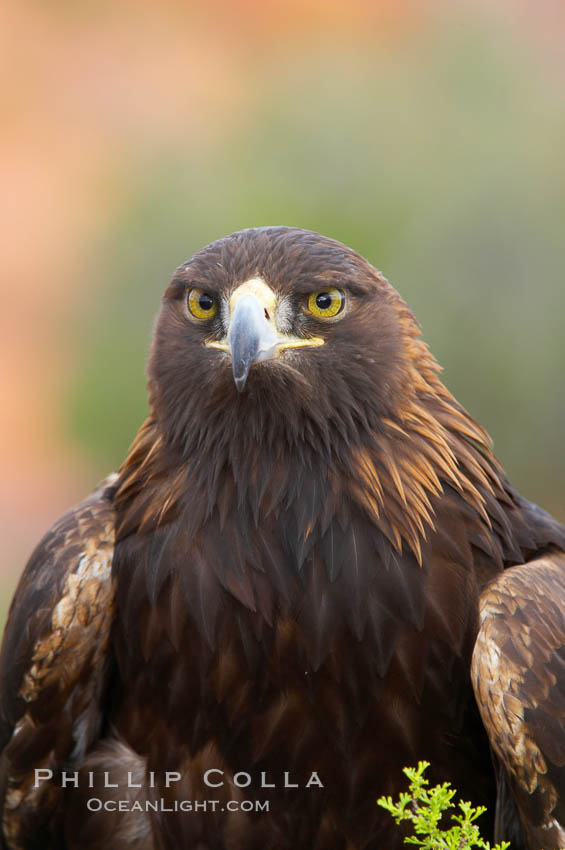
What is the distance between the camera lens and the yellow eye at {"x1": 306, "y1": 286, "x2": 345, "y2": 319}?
4.11m

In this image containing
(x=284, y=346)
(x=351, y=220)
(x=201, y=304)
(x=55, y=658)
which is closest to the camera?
(x=284, y=346)

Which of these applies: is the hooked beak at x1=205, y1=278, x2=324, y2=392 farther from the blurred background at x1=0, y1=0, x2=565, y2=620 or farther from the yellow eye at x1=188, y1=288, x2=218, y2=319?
the blurred background at x1=0, y1=0, x2=565, y2=620

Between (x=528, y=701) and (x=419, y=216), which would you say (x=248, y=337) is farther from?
(x=419, y=216)

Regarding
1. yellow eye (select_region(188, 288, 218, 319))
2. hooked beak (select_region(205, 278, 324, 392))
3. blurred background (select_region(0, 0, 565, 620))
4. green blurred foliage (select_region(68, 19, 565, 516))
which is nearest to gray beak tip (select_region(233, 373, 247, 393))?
hooked beak (select_region(205, 278, 324, 392))

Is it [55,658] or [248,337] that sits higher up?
[248,337]

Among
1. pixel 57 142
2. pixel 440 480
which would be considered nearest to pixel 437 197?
pixel 440 480

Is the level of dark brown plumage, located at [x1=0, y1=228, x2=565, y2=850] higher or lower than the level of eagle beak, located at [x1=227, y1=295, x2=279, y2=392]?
lower

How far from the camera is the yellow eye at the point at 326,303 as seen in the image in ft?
13.5

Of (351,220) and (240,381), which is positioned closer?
(240,381)

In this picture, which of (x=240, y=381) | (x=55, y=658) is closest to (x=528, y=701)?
(x=240, y=381)

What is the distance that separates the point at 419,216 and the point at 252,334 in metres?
8.66

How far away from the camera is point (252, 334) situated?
12.8 ft

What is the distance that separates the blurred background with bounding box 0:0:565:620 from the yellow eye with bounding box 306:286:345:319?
269 inches

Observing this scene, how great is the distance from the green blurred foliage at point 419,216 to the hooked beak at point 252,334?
7.18m
